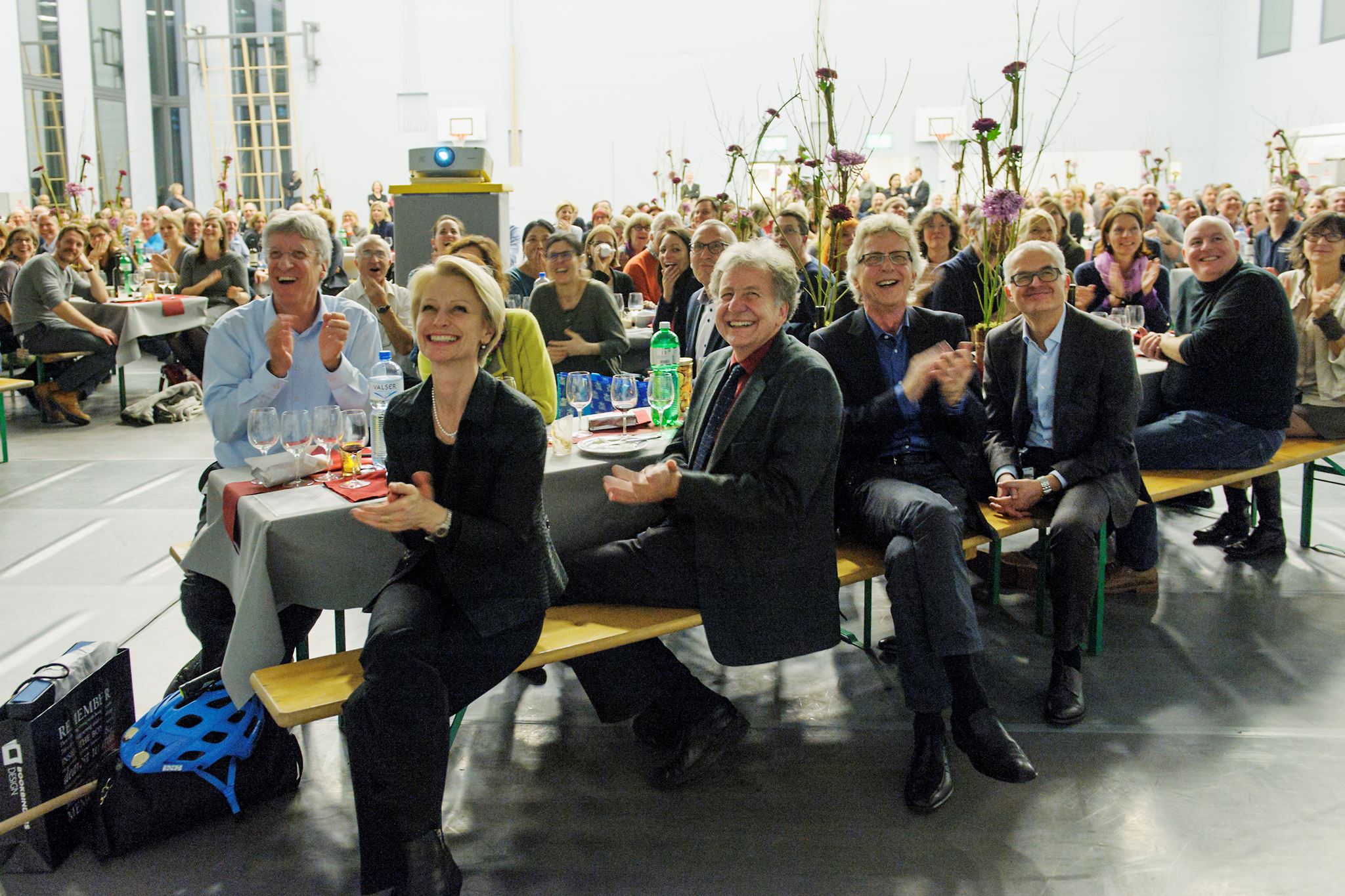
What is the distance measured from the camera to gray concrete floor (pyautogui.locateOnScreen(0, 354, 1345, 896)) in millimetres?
2258

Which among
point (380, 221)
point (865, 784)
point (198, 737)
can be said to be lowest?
point (865, 784)

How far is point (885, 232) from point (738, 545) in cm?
112

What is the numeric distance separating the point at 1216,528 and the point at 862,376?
214 centimetres

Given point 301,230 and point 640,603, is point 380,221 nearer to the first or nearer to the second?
point 301,230

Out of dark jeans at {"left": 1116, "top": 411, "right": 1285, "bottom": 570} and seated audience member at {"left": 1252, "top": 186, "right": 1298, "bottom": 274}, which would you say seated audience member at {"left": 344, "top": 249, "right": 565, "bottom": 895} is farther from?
seated audience member at {"left": 1252, "top": 186, "right": 1298, "bottom": 274}

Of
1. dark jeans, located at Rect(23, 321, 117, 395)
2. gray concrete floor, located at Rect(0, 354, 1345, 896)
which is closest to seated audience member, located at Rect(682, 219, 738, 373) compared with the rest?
gray concrete floor, located at Rect(0, 354, 1345, 896)

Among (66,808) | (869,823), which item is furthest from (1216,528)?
(66,808)

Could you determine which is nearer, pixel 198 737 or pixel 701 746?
pixel 198 737

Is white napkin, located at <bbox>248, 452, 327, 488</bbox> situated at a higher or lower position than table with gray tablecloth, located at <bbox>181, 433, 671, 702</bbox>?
higher

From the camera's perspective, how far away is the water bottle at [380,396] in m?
2.79


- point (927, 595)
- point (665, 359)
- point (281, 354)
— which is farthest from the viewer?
point (665, 359)

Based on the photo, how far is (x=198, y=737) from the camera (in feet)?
8.00

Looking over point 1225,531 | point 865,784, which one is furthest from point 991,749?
point 1225,531

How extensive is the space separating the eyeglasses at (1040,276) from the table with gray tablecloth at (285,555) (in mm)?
1392
